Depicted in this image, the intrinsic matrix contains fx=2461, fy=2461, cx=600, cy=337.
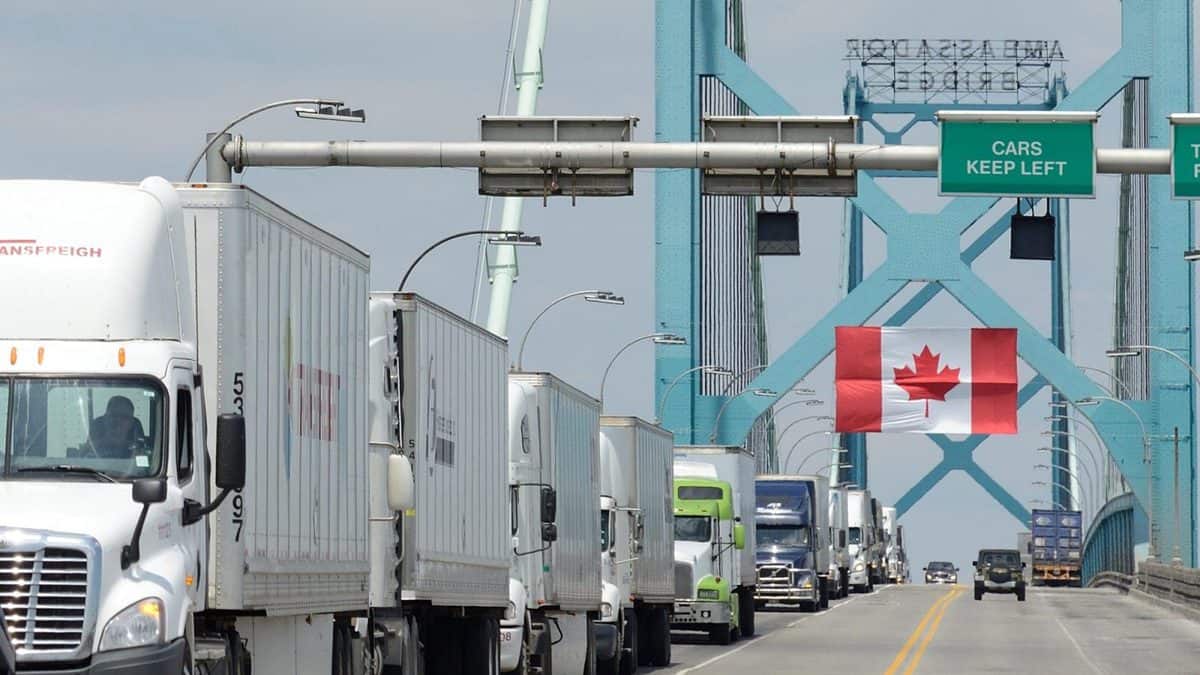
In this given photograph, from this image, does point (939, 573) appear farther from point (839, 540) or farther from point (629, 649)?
point (629, 649)

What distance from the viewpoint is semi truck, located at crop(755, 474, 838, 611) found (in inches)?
2325

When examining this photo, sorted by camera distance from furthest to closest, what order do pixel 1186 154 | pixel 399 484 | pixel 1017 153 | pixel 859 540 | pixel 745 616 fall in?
pixel 859 540 < pixel 745 616 < pixel 1017 153 < pixel 1186 154 < pixel 399 484

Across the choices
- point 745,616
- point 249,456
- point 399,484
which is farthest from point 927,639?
point 249,456

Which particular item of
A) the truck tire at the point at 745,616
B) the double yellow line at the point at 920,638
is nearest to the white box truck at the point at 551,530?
the double yellow line at the point at 920,638

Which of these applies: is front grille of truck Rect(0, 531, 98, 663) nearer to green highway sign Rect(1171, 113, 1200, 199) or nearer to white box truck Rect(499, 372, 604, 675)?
white box truck Rect(499, 372, 604, 675)

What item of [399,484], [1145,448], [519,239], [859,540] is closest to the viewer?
[399,484]

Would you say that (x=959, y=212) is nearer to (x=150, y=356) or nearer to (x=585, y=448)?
(x=585, y=448)

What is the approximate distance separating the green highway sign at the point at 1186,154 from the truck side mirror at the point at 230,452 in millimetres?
16020

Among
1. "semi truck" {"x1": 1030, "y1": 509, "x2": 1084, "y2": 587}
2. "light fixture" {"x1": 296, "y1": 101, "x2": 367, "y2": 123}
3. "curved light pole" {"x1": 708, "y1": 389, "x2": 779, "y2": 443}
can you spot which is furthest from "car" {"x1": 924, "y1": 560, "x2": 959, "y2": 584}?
"light fixture" {"x1": 296, "y1": 101, "x2": 367, "y2": 123}

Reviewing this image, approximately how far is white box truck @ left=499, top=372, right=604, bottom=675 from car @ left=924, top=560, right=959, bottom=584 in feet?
357

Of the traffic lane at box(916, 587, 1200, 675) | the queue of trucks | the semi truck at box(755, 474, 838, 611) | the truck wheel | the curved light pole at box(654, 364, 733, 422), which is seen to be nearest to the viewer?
the queue of trucks

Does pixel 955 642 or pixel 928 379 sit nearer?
pixel 955 642

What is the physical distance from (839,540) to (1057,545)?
110 ft

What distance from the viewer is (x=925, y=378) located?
65.8 metres
